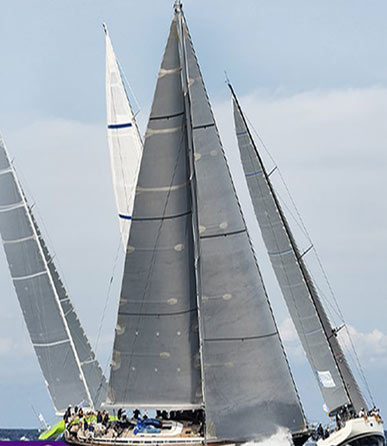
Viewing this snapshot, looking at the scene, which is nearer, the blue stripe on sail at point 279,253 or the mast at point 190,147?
the mast at point 190,147

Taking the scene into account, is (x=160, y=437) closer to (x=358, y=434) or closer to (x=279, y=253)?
(x=358, y=434)

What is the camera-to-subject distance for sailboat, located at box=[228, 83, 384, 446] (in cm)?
3875

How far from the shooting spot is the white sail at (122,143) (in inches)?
1753

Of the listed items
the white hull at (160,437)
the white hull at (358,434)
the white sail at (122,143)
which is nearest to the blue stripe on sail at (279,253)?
the white sail at (122,143)

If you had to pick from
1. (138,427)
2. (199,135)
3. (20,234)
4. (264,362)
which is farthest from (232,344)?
(20,234)

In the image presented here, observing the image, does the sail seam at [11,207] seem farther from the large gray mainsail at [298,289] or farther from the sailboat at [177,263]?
the sailboat at [177,263]

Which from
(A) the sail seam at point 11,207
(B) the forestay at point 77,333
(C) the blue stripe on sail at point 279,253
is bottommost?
(C) the blue stripe on sail at point 279,253

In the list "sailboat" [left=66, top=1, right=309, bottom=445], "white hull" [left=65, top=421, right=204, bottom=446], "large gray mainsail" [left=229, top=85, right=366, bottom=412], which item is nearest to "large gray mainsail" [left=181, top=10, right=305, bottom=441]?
"sailboat" [left=66, top=1, right=309, bottom=445]

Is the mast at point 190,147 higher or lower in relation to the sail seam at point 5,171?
lower

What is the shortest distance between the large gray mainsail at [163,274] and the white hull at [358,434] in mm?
4185

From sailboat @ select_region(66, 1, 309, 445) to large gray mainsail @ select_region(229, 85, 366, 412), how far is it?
7.55 m

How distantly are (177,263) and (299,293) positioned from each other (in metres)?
8.72

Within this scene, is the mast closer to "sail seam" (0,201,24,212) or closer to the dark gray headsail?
the dark gray headsail

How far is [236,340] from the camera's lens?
101ft
